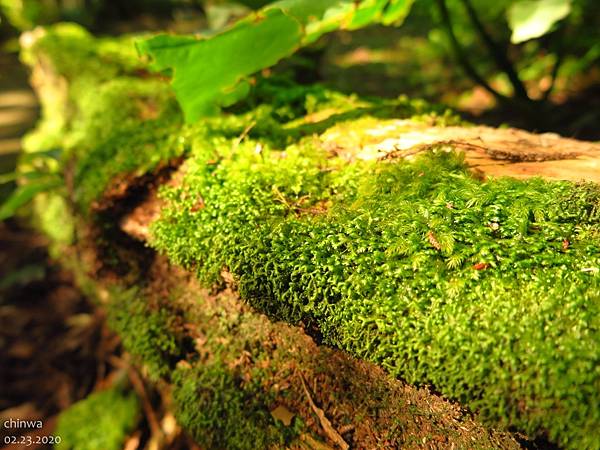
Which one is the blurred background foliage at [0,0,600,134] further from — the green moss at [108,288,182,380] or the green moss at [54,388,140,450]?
the green moss at [54,388,140,450]

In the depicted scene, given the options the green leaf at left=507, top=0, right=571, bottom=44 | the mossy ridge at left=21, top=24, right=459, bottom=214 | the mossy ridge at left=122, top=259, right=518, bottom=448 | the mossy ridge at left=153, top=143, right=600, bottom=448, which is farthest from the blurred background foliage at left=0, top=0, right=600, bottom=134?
the mossy ridge at left=122, top=259, right=518, bottom=448

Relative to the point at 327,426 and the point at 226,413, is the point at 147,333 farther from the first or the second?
the point at 327,426

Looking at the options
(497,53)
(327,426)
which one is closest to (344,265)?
(327,426)

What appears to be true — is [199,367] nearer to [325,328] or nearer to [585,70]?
[325,328]

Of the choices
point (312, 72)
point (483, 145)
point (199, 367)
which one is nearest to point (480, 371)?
point (483, 145)

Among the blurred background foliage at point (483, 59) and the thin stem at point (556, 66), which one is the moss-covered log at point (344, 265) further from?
the thin stem at point (556, 66)

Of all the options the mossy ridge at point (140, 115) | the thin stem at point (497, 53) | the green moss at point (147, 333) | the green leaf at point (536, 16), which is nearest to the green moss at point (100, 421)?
the green moss at point (147, 333)
